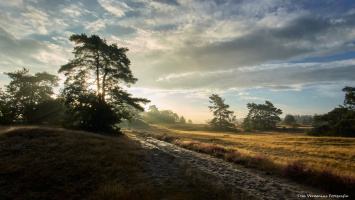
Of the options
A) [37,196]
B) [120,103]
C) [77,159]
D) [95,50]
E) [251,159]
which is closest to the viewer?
[37,196]

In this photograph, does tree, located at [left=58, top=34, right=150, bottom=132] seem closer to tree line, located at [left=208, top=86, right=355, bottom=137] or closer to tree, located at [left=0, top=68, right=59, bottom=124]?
tree, located at [left=0, top=68, right=59, bottom=124]

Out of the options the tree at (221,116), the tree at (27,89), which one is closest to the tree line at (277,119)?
the tree at (221,116)

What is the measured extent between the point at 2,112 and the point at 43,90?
1772 cm

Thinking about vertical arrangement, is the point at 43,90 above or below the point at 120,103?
above

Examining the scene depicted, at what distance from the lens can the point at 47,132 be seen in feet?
46.8

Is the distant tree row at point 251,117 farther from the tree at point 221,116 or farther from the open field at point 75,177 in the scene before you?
the open field at point 75,177

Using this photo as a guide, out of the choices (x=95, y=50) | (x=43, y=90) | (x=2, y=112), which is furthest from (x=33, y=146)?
(x=43, y=90)

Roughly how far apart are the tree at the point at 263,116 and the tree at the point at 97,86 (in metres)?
66.0

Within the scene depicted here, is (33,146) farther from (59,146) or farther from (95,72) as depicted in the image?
(95,72)

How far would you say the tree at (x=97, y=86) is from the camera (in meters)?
21.4

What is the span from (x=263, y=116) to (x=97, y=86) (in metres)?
78.3

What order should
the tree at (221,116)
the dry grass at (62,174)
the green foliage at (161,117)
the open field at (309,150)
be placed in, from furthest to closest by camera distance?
the green foliage at (161,117) → the tree at (221,116) → the open field at (309,150) → the dry grass at (62,174)

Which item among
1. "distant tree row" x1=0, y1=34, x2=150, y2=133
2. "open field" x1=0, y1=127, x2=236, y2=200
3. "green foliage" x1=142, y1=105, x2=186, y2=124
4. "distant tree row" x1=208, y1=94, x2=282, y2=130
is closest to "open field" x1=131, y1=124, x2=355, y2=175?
"open field" x1=0, y1=127, x2=236, y2=200

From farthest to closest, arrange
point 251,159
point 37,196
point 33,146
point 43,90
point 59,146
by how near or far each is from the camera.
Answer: point 43,90, point 251,159, point 59,146, point 33,146, point 37,196
